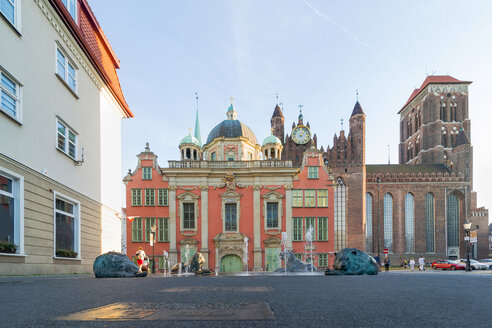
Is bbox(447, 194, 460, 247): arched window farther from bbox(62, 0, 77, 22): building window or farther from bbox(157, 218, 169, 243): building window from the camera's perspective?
bbox(62, 0, 77, 22): building window

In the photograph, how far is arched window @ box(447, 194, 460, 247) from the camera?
62625mm

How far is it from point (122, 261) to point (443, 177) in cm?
6412

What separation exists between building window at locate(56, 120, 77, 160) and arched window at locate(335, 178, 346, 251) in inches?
1623

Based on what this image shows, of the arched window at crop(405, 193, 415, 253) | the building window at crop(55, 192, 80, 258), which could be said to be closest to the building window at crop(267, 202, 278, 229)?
the building window at crop(55, 192, 80, 258)

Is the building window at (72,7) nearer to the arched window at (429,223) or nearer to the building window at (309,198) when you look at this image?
the building window at (309,198)

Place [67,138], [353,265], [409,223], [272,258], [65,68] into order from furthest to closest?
[409,223]
[272,258]
[353,265]
[65,68]
[67,138]

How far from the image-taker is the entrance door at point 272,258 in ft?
108

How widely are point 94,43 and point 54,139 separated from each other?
267 inches

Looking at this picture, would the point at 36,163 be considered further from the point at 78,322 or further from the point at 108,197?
the point at 78,322

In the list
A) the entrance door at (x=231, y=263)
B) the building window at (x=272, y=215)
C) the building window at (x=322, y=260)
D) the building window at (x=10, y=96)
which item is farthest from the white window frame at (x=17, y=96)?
the building window at (x=322, y=260)

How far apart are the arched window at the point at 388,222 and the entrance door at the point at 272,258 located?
35.7 metres

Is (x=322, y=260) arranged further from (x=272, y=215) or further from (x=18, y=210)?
(x=18, y=210)

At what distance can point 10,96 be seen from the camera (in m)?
9.97

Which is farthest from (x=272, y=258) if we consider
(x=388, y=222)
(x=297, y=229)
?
(x=388, y=222)
